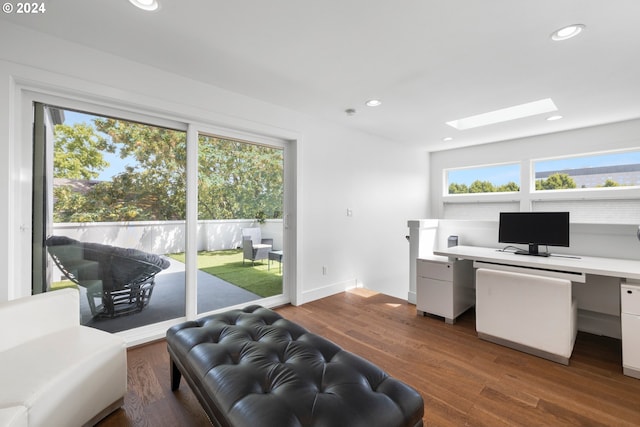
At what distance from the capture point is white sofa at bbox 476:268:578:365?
228 centimetres

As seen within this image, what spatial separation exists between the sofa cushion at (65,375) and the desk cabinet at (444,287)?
9.29ft

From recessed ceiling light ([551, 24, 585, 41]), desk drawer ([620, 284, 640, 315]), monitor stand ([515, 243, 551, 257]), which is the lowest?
desk drawer ([620, 284, 640, 315])

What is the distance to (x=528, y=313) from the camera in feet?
7.95

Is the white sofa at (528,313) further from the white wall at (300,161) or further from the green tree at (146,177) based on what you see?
the green tree at (146,177)

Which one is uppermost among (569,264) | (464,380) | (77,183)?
(77,183)

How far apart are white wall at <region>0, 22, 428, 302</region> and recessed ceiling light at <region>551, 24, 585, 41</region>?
249 cm

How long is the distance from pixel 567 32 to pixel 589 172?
10.9ft

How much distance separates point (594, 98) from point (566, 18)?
191 cm

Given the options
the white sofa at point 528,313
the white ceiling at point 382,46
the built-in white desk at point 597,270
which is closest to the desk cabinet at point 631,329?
the built-in white desk at point 597,270

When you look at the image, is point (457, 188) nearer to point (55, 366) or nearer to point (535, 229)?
point (535, 229)

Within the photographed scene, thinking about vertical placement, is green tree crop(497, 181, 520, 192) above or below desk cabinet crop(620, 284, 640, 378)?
above

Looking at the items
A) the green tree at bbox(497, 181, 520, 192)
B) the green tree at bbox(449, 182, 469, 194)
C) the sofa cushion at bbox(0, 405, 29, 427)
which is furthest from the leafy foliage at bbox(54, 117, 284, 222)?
the green tree at bbox(497, 181, 520, 192)

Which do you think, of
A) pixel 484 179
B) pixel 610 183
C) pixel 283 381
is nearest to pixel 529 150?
pixel 484 179

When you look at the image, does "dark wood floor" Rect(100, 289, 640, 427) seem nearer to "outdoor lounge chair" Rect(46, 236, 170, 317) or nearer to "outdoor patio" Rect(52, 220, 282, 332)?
"outdoor patio" Rect(52, 220, 282, 332)
